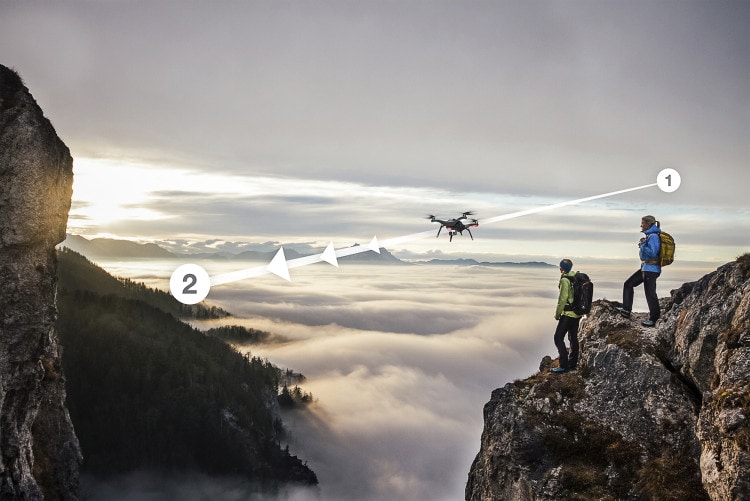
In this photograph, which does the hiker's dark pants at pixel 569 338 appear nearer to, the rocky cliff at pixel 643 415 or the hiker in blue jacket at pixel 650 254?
the rocky cliff at pixel 643 415

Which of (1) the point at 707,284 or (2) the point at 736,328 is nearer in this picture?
(2) the point at 736,328

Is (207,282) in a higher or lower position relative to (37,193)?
lower

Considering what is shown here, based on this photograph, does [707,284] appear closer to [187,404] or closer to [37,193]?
[37,193]

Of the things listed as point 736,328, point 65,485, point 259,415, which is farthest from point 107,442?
point 736,328

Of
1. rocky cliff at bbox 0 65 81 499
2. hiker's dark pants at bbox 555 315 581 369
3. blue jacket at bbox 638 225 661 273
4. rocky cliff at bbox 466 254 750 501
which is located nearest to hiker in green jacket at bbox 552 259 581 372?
hiker's dark pants at bbox 555 315 581 369

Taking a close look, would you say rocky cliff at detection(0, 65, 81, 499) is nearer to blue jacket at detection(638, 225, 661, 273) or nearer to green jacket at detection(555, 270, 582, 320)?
green jacket at detection(555, 270, 582, 320)
